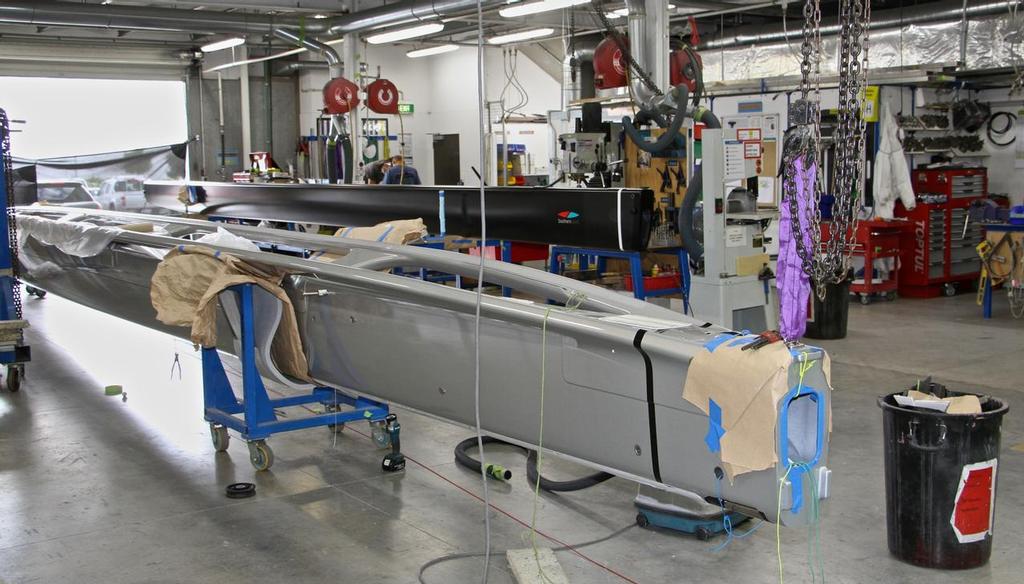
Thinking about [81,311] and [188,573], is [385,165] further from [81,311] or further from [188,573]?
[188,573]

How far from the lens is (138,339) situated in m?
7.59

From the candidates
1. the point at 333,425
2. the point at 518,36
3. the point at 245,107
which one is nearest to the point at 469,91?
the point at 245,107

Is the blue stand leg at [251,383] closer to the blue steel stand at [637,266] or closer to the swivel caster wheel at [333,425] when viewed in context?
the swivel caster wheel at [333,425]

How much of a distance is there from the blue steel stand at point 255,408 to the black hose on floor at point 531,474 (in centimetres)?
32

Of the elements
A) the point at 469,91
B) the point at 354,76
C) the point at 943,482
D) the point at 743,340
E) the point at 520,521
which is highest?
the point at 469,91

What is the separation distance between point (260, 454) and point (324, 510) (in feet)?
1.88

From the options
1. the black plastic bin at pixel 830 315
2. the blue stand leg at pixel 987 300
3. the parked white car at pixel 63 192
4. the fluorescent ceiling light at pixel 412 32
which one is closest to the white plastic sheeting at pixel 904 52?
the blue stand leg at pixel 987 300

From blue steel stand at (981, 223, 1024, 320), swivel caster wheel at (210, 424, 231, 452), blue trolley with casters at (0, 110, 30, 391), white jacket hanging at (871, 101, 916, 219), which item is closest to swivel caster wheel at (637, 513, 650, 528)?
swivel caster wheel at (210, 424, 231, 452)

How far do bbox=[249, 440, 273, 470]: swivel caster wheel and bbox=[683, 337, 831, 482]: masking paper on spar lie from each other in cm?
235

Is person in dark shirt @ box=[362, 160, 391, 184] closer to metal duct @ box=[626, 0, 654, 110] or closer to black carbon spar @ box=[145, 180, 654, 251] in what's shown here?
black carbon spar @ box=[145, 180, 654, 251]

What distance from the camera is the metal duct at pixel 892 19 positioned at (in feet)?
29.6

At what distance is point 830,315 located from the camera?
7.08 metres

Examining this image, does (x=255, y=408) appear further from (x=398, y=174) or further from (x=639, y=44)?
(x=398, y=174)

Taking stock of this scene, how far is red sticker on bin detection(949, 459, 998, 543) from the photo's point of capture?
9.93 feet
